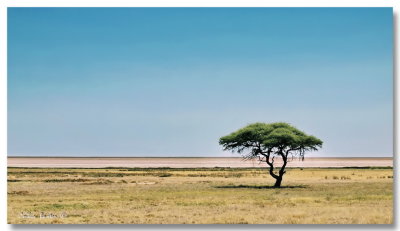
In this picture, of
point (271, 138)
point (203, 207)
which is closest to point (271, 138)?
point (271, 138)

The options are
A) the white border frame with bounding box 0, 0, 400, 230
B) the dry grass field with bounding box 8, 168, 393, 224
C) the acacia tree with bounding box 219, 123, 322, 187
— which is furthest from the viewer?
the acacia tree with bounding box 219, 123, 322, 187

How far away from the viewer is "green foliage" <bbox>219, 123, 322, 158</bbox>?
→ 50094 mm

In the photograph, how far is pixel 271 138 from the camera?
49656mm

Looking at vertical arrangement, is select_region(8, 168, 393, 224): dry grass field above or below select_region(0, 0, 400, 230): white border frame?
below

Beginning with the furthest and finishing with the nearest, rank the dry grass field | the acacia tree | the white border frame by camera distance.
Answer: the acacia tree
the dry grass field
the white border frame

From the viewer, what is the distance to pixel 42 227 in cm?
2344

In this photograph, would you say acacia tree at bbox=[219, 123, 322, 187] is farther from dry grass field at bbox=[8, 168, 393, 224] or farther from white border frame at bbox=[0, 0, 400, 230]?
white border frame at bbox=[0, 0, 400, 230]

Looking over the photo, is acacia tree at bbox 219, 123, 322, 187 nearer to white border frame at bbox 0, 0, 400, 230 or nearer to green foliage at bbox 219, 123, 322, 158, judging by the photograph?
green foliage at bbox 219, 123, 322, 158

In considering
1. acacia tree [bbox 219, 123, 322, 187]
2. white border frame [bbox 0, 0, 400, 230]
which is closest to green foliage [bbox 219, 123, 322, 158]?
acacia tree [bbox 219, 123, 322, 187]

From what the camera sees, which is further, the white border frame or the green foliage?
the green foliage

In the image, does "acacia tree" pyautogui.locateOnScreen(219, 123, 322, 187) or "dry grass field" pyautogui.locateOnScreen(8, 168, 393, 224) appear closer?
"dry grass field" pyautogui.locateOnScreen(8, 168, 393, 224)
